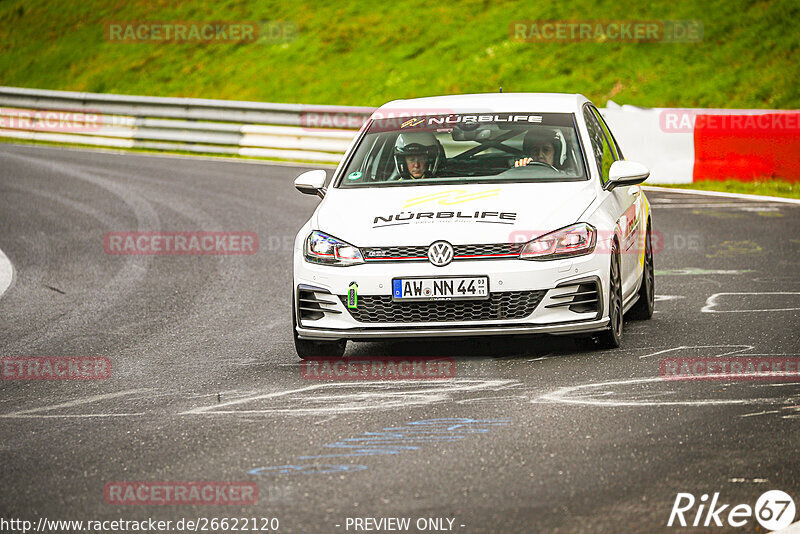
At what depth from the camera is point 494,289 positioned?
7.30m

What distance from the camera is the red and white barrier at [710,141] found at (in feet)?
56.9

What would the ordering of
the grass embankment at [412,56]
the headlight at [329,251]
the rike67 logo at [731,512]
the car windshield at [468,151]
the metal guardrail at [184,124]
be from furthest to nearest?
the grass embankment at [412,56] → the metal guardrail at [184,124] → the car windshield at [468,151] → the headlight at [329,251] → the rike67 logo at [731,512]

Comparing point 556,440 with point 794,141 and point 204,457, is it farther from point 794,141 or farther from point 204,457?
point 794,141

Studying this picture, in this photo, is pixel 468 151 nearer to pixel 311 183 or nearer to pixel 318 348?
pixel 311 183

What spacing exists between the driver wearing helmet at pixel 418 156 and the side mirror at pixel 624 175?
1.18 meters

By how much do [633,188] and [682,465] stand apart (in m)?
4.22

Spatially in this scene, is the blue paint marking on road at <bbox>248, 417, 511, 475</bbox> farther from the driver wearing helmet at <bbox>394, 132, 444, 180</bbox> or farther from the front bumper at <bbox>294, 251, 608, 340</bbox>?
the driver wearing helmet at <bbox>394, 132, 444, 180</bbox>

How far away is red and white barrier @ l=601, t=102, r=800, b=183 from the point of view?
56.9 ft

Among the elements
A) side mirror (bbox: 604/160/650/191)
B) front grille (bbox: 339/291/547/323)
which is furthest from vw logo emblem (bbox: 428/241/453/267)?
side mirror (bbox: 604/160/650/191)

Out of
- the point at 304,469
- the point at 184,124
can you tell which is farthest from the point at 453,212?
the point at 184,124

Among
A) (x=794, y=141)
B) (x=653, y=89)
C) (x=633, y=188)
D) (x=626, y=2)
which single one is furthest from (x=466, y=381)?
(x=626, y=2)

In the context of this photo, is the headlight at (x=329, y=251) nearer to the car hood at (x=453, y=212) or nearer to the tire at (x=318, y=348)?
the car hood at (x=453, y=212)

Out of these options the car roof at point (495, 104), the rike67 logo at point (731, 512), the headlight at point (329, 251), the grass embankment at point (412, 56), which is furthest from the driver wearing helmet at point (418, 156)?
the grass embankment at point (412, 56)

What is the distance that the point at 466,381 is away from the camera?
7043 mm
